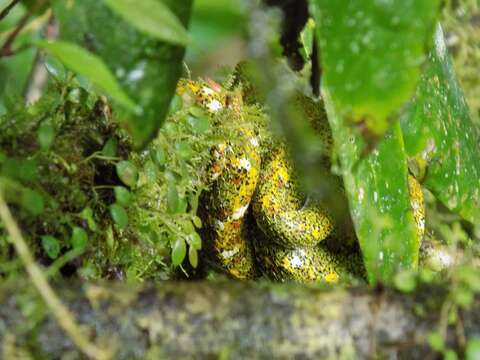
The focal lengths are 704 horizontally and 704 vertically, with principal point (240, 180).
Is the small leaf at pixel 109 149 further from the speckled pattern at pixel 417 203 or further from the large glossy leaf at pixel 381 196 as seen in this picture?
the speckled pattern at pixel 417 203

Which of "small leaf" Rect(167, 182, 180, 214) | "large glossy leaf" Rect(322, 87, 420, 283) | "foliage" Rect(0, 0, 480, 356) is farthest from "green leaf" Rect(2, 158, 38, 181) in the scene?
"large glossy leaf" Rect(322, 87, 420, 283)

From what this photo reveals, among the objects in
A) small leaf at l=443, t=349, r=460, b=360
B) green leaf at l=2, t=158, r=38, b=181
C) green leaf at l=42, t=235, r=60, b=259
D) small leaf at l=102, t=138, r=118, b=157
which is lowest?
green leaf at l=42, t=235, r=60, b=259

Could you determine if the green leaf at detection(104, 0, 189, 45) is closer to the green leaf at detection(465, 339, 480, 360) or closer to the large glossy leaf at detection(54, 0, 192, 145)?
the large glossy leaf at detection(54, 0, 192, 145)

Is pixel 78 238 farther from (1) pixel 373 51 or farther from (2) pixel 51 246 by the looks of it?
(1) pixel 373 51

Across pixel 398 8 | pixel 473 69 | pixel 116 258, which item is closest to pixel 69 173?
pixel 116 258

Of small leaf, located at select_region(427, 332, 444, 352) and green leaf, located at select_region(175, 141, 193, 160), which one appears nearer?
small leaf, located at select_region(427, 332, 444, 352)

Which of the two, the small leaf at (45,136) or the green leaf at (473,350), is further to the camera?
the small leaf at (45,136)

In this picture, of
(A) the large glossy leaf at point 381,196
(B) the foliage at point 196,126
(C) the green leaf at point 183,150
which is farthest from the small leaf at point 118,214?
(A) the large glossy leaf at point 381,196
